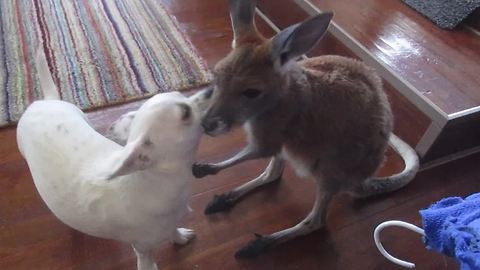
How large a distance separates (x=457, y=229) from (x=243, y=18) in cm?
82

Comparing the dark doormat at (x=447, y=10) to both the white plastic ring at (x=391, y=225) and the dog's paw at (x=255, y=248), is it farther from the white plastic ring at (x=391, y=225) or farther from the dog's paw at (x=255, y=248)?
the dog's paw at (x=255, y=248)

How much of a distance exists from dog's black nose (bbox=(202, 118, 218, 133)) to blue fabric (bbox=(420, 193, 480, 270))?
59 centimetres

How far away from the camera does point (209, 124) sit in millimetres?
1112

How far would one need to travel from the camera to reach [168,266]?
1.39 meters

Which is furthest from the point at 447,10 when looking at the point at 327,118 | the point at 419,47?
the point at 327,118

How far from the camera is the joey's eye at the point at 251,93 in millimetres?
1165

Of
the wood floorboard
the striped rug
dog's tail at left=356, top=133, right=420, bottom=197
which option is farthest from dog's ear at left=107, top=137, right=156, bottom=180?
the wood floorboard

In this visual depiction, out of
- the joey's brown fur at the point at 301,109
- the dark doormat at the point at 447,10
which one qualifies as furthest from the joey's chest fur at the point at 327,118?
the dark doormat at the point at 447,10

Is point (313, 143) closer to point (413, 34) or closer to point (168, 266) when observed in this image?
point (168, 266)

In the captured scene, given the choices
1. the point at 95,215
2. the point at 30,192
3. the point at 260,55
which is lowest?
the point at 30,192

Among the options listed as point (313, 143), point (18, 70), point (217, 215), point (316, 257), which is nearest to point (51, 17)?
point (18, 70)

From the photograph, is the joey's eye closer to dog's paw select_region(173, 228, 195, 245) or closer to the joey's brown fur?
the joey's brown fur

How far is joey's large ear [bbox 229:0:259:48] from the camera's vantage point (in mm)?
1195

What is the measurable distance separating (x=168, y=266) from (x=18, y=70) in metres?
1.39
